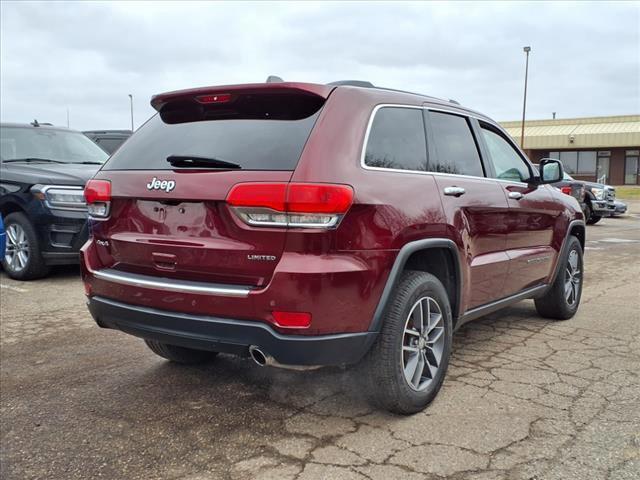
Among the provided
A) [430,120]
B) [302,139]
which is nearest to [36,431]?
[302,139]

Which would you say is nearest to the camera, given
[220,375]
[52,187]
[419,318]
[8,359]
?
[419,318]

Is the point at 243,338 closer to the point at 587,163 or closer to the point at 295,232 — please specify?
the point at 295,232

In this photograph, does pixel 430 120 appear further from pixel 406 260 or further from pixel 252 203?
pixel 252 203

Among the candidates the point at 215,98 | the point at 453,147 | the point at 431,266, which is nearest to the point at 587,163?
the point at 453,147

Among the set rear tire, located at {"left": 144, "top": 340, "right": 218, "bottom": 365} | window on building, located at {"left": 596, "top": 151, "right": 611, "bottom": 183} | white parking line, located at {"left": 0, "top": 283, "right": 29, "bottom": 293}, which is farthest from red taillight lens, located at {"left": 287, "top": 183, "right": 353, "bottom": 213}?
→ window on building, located at {"left": 596, "top": 151, "right": 611, "bottom": 183}

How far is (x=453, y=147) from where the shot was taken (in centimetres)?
395

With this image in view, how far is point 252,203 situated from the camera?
9.11 ft

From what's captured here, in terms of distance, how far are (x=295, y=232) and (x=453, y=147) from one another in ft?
5.47

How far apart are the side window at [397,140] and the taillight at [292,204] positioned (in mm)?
394

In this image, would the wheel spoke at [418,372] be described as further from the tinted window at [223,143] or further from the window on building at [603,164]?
the window on building at [603,164]

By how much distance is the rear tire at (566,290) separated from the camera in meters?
5.30

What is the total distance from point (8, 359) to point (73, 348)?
0.45 metres

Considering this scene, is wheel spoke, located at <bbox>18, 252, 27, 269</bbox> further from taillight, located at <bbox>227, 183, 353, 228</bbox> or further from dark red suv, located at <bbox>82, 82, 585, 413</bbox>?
taillight, located at <bbox>227, 183, 353, 228</bbox>

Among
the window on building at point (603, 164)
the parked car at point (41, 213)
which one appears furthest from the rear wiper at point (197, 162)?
the window on building at point (603, 164)
